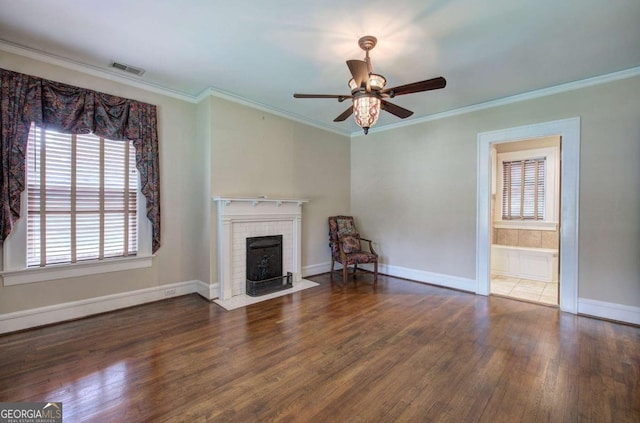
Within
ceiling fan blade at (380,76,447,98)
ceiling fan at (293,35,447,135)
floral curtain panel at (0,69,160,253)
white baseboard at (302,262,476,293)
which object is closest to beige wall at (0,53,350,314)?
floral curtain panel at (0,69,160,253)

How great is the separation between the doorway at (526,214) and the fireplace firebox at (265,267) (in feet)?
11.6

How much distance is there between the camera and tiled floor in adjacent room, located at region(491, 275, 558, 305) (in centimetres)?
407

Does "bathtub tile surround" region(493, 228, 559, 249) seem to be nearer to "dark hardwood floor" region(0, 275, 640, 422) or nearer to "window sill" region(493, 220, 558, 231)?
"window sill" region(493, 220, 558, 231)

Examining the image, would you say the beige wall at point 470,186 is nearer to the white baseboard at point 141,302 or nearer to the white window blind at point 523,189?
the white baseboard at point 141,302

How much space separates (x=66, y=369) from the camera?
227 centimetres

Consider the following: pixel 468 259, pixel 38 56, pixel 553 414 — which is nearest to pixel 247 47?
pixel 38 56

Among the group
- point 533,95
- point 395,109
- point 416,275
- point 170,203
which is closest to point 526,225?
point 416,275

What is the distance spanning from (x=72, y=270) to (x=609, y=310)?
20.2 feet

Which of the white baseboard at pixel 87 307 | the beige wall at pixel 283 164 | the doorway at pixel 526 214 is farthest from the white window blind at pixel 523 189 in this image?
the white baseboard at pixel 87 307

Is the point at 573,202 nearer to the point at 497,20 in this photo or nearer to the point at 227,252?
the point at 497,20

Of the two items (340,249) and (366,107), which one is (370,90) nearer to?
(366,107)

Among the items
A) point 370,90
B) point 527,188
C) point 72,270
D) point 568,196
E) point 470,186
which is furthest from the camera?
point 527,188

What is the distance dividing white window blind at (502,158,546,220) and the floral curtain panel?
6.27 meters

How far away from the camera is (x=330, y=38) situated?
261cm
